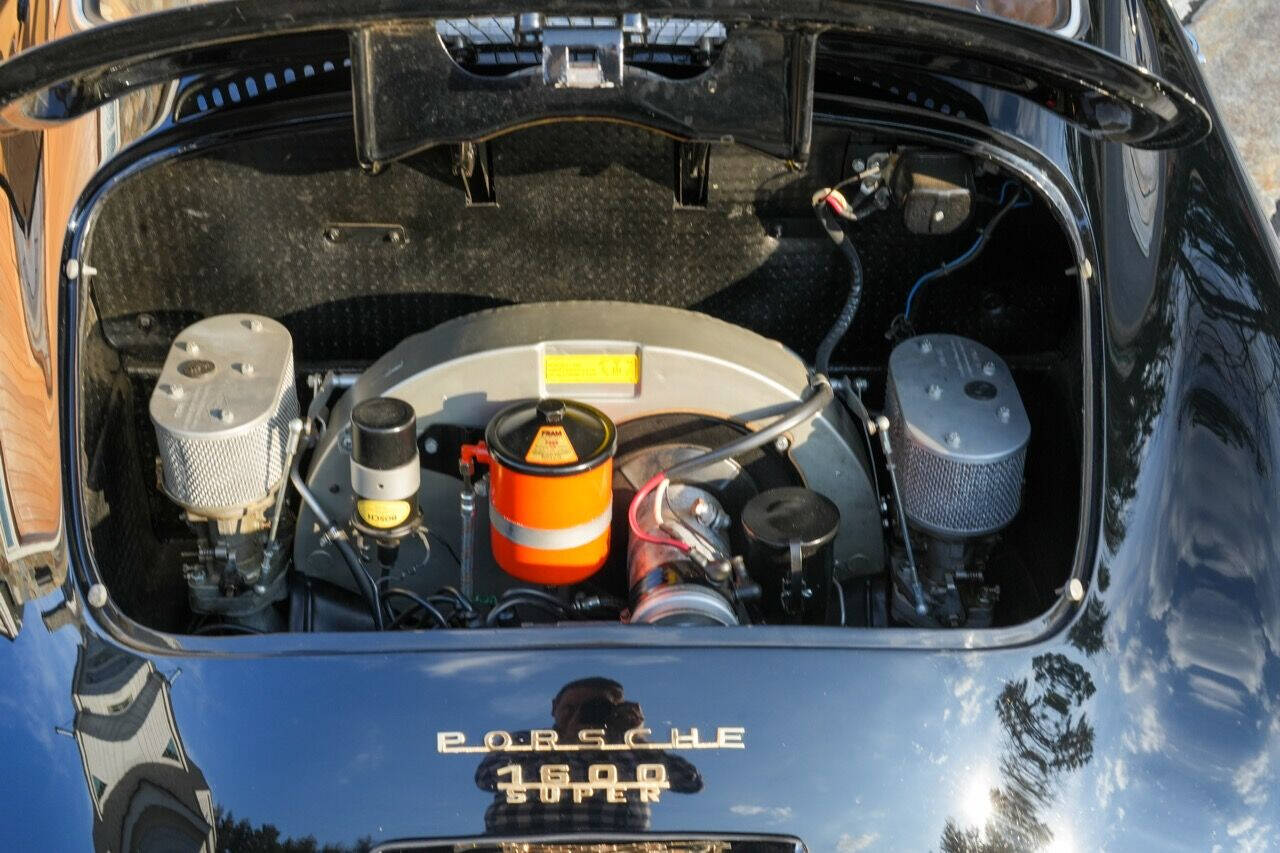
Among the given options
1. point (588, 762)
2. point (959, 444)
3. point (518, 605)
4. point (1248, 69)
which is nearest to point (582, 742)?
point (588, 762)

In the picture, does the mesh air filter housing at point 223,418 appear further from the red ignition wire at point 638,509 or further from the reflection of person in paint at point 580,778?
the reflection of person in paint at point 580,778

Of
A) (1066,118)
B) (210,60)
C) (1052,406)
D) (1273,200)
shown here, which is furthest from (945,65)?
(1273,200)

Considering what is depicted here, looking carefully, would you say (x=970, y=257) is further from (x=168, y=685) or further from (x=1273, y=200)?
(x=1273, y=200)

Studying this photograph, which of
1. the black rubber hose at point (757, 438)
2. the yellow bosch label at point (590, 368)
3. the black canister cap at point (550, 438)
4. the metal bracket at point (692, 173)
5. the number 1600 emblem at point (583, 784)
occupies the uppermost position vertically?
the metal bracket at point (692, 173)

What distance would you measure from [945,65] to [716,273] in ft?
1.67

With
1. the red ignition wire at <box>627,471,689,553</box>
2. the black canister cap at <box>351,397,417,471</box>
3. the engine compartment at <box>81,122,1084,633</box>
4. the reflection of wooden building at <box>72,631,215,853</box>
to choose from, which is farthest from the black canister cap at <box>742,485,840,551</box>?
the reflection of wooden building at <box>72,631,215,853</box>

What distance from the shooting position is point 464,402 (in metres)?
2.19

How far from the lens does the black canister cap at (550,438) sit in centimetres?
201

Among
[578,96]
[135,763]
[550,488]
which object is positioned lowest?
[135,763]

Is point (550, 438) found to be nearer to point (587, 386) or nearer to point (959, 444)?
point (587, 386)

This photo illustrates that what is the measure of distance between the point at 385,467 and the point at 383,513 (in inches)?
3.3

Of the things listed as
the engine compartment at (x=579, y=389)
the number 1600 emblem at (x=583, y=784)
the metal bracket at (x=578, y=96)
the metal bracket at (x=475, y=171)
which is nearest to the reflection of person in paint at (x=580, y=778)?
the number 1600 emblem at (x=583, y=784)

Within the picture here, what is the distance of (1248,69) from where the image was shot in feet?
14.5

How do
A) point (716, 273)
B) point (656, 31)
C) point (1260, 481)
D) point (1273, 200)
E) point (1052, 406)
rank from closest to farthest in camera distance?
point (1260, 481) < point (656, 31) < point (1052, 406) < point (716, 273) < point (1273, 200)
